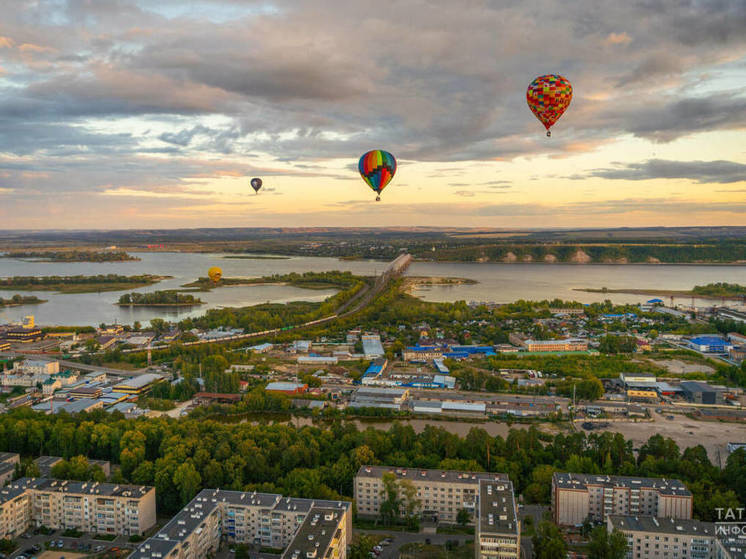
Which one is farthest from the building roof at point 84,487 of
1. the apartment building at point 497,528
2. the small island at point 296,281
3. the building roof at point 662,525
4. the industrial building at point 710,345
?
the small island at point 296,281

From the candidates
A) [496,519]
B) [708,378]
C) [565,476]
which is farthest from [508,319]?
[496,519]

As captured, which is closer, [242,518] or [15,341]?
[242,518]

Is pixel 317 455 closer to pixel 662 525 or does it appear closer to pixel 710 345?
pixel 662 525

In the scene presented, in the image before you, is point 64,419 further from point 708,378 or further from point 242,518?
point 708,378

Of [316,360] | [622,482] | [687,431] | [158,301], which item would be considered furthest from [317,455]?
[158,301]

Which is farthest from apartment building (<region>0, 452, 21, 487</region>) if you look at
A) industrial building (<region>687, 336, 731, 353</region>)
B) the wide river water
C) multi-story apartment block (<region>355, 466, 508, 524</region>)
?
industrial building (<region>687, 336, 731, 353</region>)

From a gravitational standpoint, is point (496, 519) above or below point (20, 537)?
Answer: above
